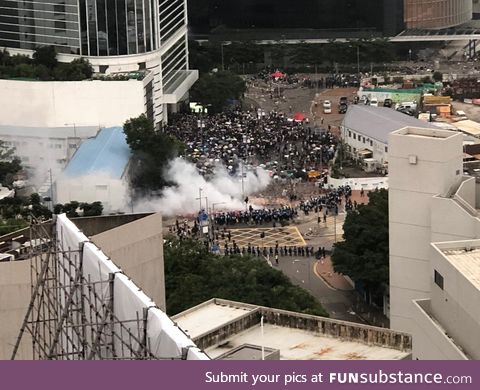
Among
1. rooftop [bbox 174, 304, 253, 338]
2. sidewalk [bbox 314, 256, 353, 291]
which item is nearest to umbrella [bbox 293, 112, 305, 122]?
sidewalk [bbox 314, 256, 353, 291]

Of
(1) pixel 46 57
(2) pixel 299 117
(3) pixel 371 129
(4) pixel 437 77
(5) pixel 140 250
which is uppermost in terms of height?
(1) pixel 46 57

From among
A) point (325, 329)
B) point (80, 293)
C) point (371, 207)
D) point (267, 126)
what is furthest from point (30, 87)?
point (80, 293)

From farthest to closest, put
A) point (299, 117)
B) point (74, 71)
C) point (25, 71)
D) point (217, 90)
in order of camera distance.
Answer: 1. point (217, 90)
2. point (299, 117)
3. point (25, 71)
4. point (74, 71)

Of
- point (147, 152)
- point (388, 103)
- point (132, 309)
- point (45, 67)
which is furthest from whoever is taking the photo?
point (388, 103)

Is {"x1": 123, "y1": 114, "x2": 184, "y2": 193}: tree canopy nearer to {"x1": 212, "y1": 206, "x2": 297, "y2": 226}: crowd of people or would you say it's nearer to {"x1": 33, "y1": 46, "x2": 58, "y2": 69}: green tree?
{"x1": 212, "y1": 206, "x2": 297, "y2": 226}: crowd of people

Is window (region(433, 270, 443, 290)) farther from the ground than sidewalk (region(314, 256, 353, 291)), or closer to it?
farther from the ground

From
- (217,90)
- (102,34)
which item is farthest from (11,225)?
(217,90)

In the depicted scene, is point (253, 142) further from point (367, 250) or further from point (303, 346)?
point (303, 346)
